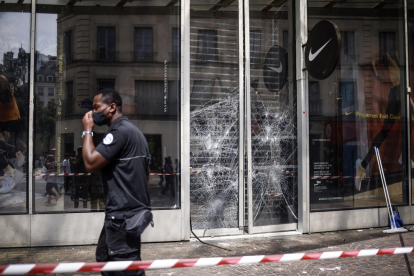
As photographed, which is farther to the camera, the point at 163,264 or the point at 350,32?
the point at 350,32

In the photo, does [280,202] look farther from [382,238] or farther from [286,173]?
[382,238]

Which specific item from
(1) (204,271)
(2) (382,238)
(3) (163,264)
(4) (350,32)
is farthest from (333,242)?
(3) (163,264)

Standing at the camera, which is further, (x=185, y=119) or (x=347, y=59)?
(x=347, y=59)

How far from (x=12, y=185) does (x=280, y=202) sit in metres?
4.81

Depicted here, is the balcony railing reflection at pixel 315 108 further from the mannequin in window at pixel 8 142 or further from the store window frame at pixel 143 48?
the mannequin in window at pixel 8 142

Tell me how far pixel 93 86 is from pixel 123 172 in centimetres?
418

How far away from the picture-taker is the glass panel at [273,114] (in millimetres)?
7914

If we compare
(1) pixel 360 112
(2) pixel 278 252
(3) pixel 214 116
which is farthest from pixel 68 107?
(1) pixel 360 112

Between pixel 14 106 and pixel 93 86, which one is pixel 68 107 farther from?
pixel 14 106

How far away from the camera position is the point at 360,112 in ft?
28.5

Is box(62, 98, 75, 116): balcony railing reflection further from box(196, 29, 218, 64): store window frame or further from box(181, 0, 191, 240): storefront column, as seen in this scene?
box(196, 29, 218, 64): store window frame

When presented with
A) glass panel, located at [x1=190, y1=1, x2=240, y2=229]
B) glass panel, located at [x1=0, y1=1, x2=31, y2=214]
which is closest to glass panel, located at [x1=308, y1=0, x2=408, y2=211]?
glass panel, located at [x1=190, y1=1, x2=240, y2=229]

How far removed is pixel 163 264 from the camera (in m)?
3.13

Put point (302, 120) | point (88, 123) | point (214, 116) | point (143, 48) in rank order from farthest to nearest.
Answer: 1. point (302, 120)
2. point (214, 116)
3. point (143, 48)
4. point (88, 123)
